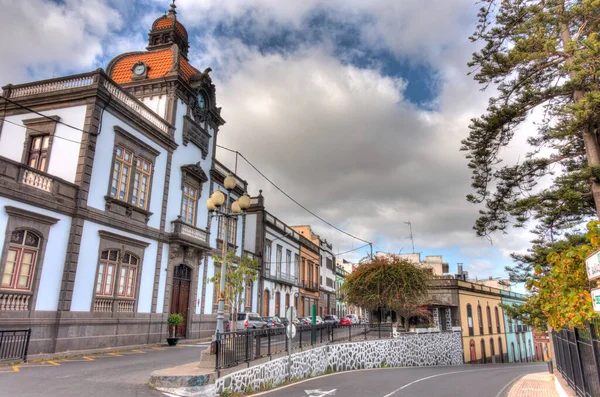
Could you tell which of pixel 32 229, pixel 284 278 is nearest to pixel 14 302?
pixel 32 229

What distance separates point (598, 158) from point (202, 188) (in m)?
19.8

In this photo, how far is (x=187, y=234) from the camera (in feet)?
72.4

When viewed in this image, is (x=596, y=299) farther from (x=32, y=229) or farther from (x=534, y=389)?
(x=32, y=229)

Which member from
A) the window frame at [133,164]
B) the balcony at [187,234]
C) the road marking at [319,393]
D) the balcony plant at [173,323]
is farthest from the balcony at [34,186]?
the road marking at [319,393]

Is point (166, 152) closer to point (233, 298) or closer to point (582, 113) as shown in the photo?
point (233, 298)

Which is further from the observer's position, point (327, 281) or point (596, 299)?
point (327, 281)

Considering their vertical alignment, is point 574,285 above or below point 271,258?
below

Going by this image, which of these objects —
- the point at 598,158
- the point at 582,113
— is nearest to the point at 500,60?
the point at 582,113

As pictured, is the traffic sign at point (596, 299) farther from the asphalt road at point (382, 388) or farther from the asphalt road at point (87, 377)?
the asphalt road at point (87, 377)

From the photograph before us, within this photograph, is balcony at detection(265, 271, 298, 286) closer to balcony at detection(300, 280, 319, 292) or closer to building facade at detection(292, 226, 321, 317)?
building facade at detection(292, 226, 321, 317)

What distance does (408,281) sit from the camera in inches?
1030

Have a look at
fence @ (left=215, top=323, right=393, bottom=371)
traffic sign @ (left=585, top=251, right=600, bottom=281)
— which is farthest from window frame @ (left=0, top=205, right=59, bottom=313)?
traffic sign @ (left=585, top=251, right=600, bottom=281)

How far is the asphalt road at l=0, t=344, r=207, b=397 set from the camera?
8289 millimetres

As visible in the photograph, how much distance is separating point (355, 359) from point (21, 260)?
13578 millimetres
